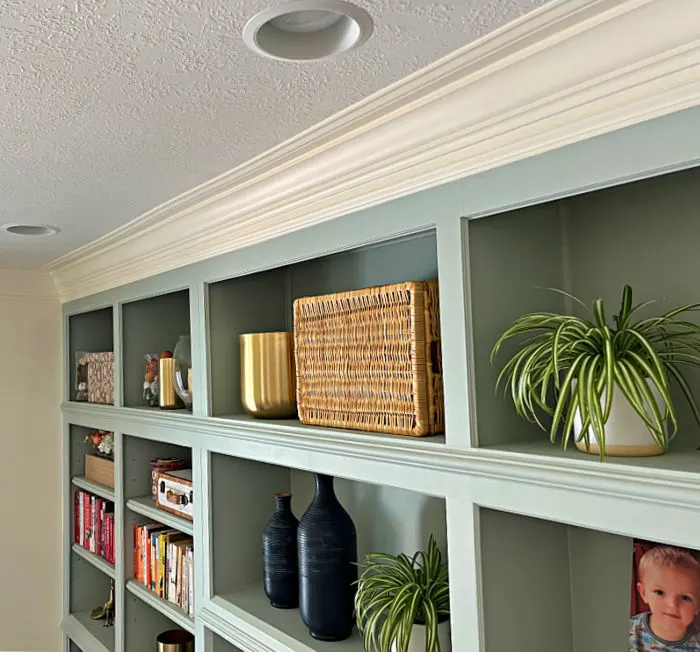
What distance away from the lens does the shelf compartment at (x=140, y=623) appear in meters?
2.90

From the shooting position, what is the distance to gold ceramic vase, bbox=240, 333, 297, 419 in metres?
2.08

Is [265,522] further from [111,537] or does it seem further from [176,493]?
[111,537]

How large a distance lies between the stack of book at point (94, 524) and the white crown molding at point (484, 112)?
181 centimetres

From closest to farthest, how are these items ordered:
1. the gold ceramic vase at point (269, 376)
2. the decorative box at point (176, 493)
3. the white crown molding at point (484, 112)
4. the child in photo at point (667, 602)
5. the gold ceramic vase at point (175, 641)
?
the white crown molding at point (484, 112) → the child in photo at point (667, 602) → the gold ceramic vase at point (269, 376) → the decorative box at point (176, 493) → the gold ceramic vase at point (175, 641)

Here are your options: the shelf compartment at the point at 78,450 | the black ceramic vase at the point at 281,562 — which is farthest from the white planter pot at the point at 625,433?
the shelf compartment at the point at 78,450

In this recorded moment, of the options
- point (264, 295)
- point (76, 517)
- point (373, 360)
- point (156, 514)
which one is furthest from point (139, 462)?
point (373, 360)

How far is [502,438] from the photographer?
1.38 metres

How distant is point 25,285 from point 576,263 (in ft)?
9.78

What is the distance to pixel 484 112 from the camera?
1259 millimetres

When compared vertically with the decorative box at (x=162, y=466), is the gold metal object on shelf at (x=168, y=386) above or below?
above

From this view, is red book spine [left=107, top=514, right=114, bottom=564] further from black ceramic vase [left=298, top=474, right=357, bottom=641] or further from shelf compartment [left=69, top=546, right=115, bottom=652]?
black ceramic vase [left=298, top=474, right=357, bottom=641]

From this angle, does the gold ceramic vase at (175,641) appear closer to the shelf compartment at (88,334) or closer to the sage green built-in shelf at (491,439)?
the sage green built-in shelf at (491,439)

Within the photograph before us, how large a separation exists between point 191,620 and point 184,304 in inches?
53.5

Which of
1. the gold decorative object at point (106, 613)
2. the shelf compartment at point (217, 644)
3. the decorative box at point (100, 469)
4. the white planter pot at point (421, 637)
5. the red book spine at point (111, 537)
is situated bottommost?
the gold decorative object at point (106, 613)
